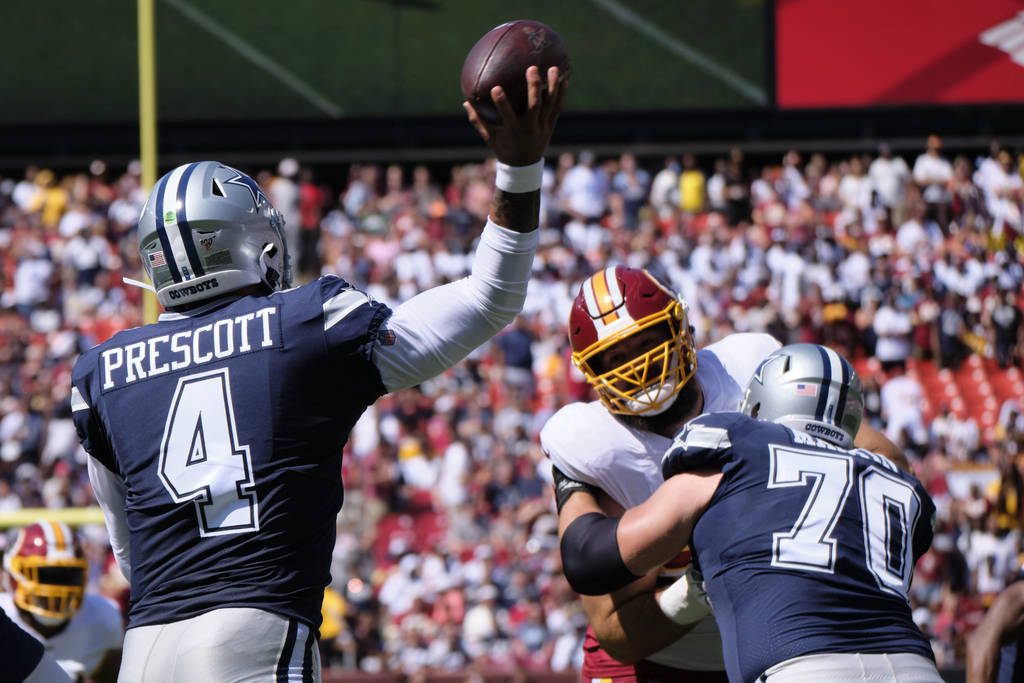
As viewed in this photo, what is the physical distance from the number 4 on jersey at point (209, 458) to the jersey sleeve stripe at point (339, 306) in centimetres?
23

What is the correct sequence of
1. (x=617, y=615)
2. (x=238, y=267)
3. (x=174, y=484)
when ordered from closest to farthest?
(x=174, y=484)
(x=238, y=267)
(x=617, y=615)

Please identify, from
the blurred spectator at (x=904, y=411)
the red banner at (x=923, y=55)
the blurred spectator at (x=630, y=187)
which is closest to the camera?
the blurred spectator at (x=904, y=411)

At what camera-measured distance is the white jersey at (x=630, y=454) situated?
3.12 meters

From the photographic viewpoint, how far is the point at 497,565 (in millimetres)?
10727

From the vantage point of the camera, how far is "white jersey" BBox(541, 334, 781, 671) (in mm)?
3123

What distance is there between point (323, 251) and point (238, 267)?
13.0 m

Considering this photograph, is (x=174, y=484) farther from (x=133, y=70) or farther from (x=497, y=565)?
(x=133, y=70)

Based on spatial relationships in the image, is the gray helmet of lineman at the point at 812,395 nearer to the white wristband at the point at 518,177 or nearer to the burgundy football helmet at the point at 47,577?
the white wristband at the point at 518,177

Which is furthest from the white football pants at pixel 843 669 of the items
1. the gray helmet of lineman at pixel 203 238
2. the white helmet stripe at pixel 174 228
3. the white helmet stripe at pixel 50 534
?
the white helmet stripe at pixel 50 534

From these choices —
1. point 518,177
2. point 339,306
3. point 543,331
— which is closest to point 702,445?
point 518,177

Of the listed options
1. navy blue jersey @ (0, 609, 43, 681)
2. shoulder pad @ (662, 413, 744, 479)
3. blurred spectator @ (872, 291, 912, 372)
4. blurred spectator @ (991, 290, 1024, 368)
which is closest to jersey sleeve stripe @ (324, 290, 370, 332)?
shoulder pad @ (662, 413, 744, 479)

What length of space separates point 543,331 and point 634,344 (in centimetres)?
1031

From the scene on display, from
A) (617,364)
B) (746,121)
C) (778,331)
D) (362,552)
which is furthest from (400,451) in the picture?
(617,364)

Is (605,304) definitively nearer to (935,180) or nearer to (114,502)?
(114,502)
